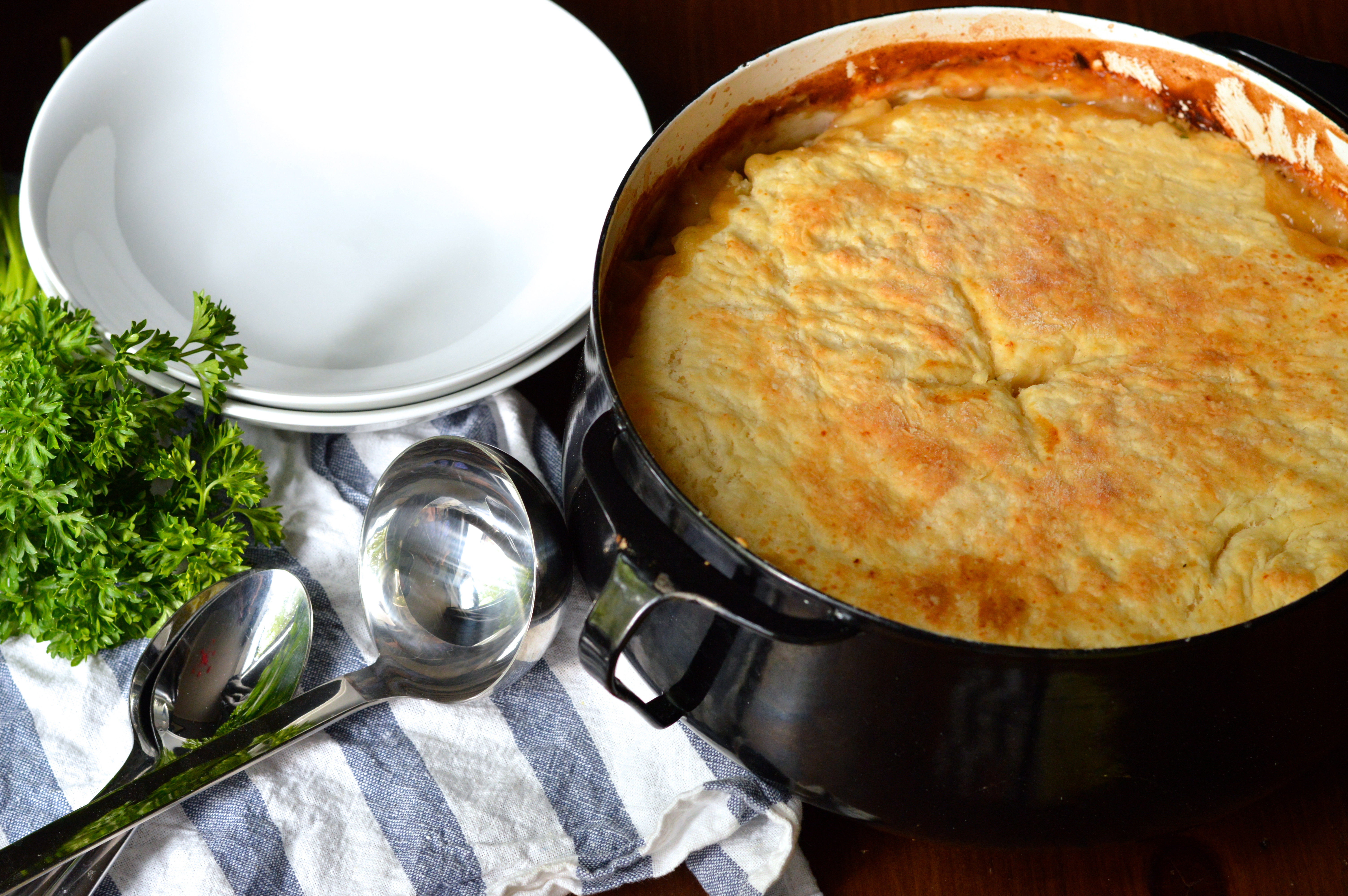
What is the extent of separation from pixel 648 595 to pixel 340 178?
0.96 metres

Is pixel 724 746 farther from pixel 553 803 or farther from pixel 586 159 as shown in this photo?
pixel 586 159

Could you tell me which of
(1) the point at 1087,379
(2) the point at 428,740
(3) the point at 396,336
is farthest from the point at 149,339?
(1) the point at 1087,379

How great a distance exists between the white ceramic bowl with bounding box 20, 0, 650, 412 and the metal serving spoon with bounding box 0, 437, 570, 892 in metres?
0.12

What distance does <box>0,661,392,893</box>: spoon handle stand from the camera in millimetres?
1000

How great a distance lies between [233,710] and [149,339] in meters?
0.45

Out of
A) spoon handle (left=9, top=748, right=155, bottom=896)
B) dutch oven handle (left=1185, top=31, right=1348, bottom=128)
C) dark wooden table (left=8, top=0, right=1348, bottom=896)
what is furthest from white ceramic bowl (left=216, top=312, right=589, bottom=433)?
dutch oven handle (left=1185, top=31, right=1348, bottom=128)

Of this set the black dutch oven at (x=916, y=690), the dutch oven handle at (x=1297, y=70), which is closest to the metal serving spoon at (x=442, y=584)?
the black dutch oven at (x=916, y=690)

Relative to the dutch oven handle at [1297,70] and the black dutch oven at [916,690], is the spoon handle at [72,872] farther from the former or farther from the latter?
the dutch oven handle at [1297,70]

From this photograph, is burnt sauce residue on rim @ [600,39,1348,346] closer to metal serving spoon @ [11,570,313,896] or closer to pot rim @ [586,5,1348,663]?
pot rim @ [586,5,1348,663]

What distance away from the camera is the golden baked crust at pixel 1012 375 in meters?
1.00

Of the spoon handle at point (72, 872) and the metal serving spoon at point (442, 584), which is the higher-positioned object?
the metal serving spoon at point (442, 584)

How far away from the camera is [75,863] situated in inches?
40.5

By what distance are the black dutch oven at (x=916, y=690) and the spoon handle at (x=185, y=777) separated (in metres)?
0.27

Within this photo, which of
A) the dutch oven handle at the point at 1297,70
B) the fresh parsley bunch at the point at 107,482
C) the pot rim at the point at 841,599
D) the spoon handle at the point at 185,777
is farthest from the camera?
the dutch oven handle at the point at 1297,70
